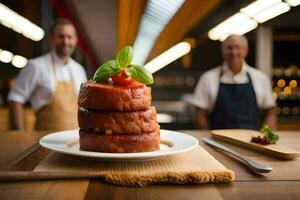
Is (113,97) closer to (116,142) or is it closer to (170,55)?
(116,142)

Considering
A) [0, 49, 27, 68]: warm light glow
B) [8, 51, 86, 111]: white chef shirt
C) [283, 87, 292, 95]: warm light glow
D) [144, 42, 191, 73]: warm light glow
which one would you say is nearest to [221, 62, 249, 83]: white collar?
[8, 51, 86, 111]: white chef shirt

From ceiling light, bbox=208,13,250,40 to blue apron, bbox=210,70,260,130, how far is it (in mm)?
1608

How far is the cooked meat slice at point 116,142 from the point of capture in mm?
1081

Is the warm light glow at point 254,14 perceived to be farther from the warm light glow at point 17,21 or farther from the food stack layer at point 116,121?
the food stack layer at point 116,121

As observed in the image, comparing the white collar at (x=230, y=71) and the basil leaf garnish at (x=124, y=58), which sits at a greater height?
the white collar at (x=230, y=71)

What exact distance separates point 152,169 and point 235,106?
2.31m

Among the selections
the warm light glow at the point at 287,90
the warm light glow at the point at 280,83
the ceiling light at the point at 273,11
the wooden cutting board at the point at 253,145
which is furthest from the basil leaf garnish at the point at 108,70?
the warm light glow at the point at 287,90

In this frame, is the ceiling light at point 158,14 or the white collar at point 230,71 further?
the ceiling light at point 158,14

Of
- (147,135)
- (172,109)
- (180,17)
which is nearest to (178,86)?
(172,109)

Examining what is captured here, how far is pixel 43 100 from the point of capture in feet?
9.52

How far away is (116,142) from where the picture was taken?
1.08m

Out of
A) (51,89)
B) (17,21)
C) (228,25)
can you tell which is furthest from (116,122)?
(228,25)

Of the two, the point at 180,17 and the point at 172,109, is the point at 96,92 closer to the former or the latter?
the point at 180,17

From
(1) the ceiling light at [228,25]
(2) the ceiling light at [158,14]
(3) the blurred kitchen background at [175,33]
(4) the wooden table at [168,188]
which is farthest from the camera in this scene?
(1) the ceiling light at [228,25]
